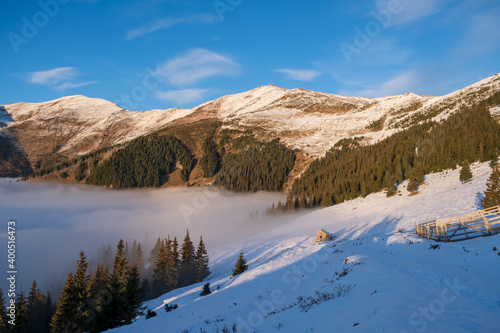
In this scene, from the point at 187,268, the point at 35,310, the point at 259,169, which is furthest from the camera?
the point at 259,169

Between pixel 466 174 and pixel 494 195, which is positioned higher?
pixel 466 174

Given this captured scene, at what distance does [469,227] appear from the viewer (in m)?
21.5

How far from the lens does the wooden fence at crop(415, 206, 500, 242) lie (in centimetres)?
2036

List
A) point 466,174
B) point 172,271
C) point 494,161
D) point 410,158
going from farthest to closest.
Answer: point 410,158 < point 172,271 < point 494,161 < point 466,174

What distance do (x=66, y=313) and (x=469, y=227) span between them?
44.4 m

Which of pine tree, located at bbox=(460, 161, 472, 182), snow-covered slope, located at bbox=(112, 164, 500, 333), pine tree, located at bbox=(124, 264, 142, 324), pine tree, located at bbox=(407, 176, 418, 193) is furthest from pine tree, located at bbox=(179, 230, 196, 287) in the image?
pine tree, located at bbox=(460, 161, 472, 182)

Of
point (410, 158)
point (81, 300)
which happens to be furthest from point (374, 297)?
point (410, 158)

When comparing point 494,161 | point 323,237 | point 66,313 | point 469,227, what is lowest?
point 66,313

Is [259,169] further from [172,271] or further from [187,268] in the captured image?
[172,271]

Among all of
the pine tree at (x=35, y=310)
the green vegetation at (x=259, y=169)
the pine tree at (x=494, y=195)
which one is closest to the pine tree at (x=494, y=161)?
the pine tree at (x=494, y=195)

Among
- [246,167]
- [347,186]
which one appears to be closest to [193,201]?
[246,167]

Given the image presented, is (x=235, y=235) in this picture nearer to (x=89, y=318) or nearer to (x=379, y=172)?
(x=379, y=172)

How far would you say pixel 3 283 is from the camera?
95625mm

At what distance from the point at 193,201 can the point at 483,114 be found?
450ft
